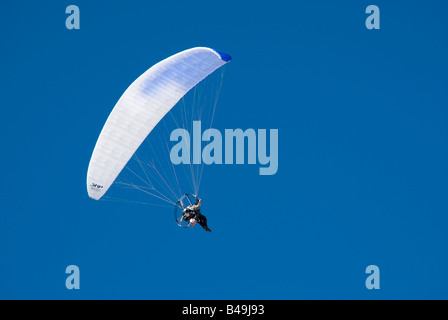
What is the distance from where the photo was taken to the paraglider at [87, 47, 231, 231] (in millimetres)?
21391

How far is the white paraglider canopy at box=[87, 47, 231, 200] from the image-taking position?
21.4 metres

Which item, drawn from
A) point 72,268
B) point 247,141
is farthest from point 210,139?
point 72,268

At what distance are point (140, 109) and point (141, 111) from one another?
0.19ft

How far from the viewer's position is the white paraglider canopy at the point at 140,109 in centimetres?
2139

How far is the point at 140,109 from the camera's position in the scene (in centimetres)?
2175

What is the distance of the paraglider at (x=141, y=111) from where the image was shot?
21391mm

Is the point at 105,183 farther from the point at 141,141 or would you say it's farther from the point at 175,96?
the point at 175,96

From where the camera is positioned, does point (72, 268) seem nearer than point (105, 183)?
No

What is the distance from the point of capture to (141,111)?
21781mm

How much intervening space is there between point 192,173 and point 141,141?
1.70m
